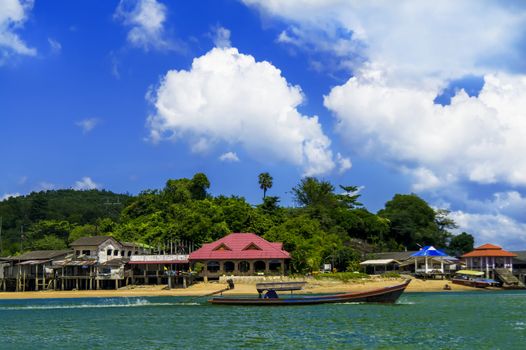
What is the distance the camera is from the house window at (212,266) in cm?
8602

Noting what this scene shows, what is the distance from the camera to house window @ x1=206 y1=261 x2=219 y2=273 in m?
86.0

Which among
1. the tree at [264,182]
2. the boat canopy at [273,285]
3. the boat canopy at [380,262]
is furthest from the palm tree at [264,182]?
the boat canopy at [273,285]

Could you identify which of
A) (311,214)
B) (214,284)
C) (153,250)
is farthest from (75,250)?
(311,214)

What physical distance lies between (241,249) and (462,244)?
190 feet

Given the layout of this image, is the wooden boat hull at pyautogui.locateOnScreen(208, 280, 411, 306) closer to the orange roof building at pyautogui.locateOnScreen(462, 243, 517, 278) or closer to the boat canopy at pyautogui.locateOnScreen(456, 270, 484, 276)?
the boat canopy at pyautogui.locateOnScreen(456, 270, 484, 276)

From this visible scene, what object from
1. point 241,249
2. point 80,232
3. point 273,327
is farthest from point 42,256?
point 273,327

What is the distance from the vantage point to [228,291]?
74.7m

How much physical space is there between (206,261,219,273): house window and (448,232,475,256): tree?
58.4 metres

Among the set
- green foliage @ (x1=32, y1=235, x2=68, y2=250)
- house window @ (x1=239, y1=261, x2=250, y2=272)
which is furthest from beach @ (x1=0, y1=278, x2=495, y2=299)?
green foliage @ (x1=32, y1=235, x2=68, y2=250)

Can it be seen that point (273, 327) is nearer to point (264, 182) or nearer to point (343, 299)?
point (343, 299)

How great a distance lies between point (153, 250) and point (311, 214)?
30441mm

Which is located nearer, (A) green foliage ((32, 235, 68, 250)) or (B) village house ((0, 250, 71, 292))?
(B) village house ((0, 250, 71, 292))

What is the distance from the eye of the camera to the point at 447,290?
263 ft

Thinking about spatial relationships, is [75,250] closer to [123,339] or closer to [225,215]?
[225,215]
